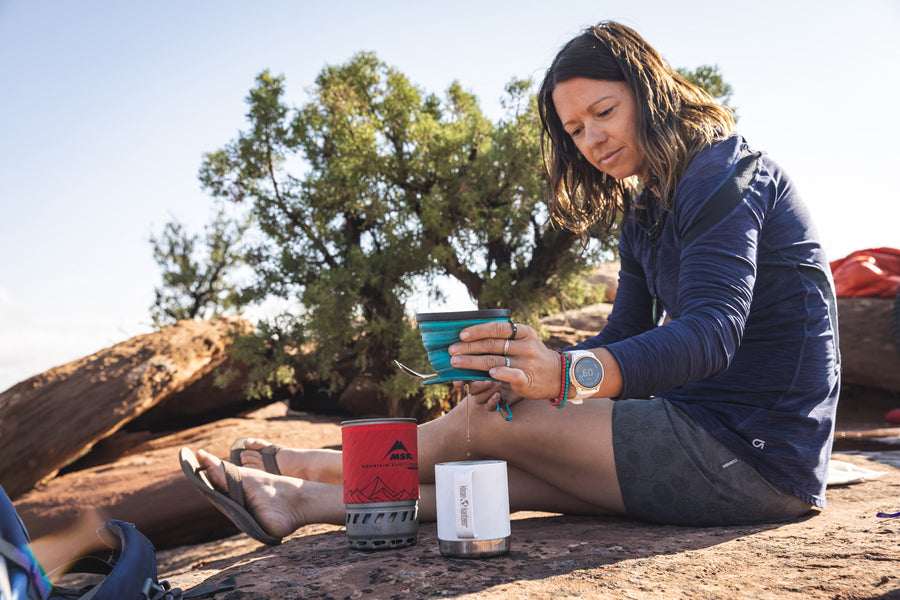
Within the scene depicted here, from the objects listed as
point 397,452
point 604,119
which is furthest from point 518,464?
point 604,119

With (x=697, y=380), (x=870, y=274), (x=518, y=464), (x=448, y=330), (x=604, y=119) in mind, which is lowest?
(x=518, y=464)

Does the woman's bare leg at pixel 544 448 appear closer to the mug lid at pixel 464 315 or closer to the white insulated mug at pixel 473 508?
the white insulated mug at pixel 473 508

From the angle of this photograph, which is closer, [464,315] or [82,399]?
[464,315]

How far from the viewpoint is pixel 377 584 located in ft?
5.27

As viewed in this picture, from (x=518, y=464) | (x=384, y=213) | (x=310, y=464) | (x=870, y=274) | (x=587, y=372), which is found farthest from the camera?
(x=870, y=274)

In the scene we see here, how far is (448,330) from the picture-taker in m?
1.58

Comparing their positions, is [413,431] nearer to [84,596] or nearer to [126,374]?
[84,596]

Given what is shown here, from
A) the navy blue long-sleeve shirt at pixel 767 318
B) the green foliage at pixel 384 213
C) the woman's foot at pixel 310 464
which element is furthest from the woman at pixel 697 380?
the green foliage at pixel 384 213

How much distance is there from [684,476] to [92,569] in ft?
5.43

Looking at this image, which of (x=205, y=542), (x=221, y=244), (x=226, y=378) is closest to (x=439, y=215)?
(x=226, y=378)

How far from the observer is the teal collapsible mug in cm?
157

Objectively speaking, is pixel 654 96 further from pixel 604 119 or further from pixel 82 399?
pixel 82 399

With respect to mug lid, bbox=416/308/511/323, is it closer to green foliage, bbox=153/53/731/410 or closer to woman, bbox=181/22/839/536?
woman, bbox=181/22/839/536

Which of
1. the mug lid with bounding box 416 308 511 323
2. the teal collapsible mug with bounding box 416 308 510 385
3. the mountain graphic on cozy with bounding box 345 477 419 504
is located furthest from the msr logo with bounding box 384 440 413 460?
the mug lid with bounding box 416 308 511 323
